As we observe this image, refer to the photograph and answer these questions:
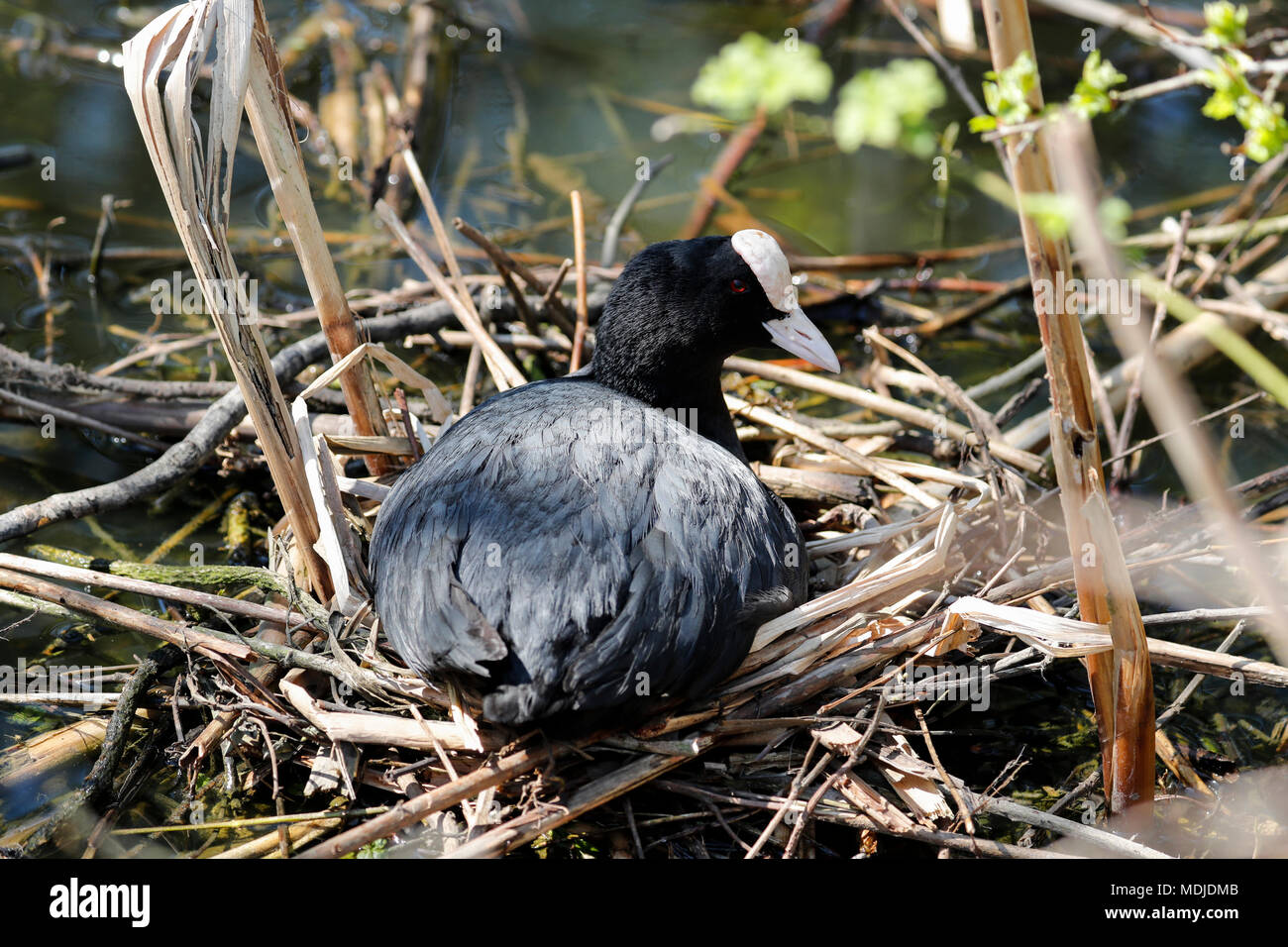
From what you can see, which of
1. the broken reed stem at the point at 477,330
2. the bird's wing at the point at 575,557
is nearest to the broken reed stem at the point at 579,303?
the broken reed stem at the point at 477,330

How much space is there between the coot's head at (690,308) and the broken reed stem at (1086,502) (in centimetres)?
100

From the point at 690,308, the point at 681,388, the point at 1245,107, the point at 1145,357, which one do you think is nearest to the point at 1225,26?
the point at 1245,107

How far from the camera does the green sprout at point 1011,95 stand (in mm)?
1332

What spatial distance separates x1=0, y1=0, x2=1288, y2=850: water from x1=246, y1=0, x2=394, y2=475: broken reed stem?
2.45ft

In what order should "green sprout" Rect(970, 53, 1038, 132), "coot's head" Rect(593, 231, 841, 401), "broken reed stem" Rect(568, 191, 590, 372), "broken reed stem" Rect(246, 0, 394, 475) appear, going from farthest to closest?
"broken reed stem" Rect(568, 191, 590, 372) → "coot's head" Rect(593, 231, 841, 401) → "broken reed stem" Rect(246, 0, 394, 475) → "green sprout" Rect(970, 53, 1038, 132)

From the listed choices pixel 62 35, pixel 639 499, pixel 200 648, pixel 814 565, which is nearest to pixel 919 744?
pixel 814 565

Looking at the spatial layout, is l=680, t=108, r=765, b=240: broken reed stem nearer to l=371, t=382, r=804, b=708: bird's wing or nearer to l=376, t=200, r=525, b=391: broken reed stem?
l=376, t=200, r=525, b=391: broken reed stem

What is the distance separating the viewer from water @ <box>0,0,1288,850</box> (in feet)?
11.1

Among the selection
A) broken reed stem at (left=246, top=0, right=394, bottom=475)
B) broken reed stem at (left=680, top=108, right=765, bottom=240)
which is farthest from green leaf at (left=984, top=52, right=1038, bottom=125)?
broken reed stem at (left=680, top=108, right=765, bottom=240)

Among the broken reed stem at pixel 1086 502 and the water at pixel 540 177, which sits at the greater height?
the water at pixel 540 177

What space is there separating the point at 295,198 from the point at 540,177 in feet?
7.70

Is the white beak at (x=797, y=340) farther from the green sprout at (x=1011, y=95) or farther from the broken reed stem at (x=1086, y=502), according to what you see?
the green sprout at (x=1011, y=95)

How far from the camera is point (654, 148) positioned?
15.9 ft
